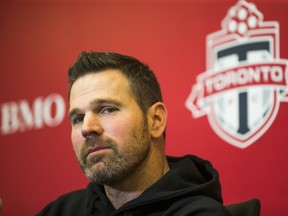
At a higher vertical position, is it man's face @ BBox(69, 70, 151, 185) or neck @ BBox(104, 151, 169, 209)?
man's face @ BBox(69, 70, 151, 185)

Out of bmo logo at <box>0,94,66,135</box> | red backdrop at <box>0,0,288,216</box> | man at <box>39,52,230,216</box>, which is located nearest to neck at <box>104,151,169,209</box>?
man at <box>39,52,230,216</box>

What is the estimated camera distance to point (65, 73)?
170 cm

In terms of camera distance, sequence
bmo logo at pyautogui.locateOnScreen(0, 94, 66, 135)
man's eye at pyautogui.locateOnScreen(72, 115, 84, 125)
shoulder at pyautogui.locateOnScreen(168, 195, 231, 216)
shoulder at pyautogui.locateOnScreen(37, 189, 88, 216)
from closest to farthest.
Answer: shoulder at pyautogui.locateOnScreen(168, 195, 231, 216) < man's eye at pyautogui.locateOnScreen(72, 115, 84, 125) < shoulder at pyautogui.locateOnScreen(37, 189, 88, 216) < bmo logo at pyautogui.locateOnScreen(0, 94, 66, 135)

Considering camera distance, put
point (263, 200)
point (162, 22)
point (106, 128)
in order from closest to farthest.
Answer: point (106, 128) < point (263, 200) < point (162, 22)

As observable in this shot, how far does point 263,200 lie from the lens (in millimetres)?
1533

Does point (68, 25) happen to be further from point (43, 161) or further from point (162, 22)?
point (43, 161)

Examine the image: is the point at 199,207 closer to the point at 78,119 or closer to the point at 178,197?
the point at 178,197

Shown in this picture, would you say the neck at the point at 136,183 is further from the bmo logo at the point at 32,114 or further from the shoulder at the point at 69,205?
the bmo logo at the point at 32,114

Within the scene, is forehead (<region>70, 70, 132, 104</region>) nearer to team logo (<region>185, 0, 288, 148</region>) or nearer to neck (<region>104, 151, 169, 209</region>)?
neck (<region>104, 151, 169, 209</region>)

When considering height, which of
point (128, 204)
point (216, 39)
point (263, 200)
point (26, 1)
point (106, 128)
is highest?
point (26, 1)

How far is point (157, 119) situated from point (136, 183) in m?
0.18

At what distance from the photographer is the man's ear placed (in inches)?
45.7

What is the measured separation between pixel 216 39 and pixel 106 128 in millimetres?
709

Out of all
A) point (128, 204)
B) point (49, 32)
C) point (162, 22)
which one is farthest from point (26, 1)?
point (128, 204)
